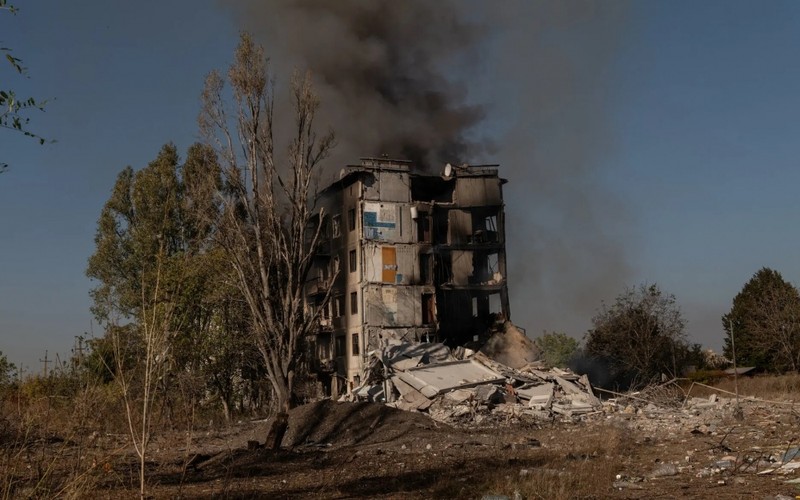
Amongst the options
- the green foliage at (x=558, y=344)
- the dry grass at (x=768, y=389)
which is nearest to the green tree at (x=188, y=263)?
the dry grass at (x=768, y=389)

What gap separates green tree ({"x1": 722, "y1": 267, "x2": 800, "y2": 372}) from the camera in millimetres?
48469

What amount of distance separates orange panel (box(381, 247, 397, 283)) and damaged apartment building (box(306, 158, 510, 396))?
0.05 m

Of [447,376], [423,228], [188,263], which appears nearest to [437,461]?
[447,376]

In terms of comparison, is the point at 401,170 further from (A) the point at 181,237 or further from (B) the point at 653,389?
(B) the point at 653,389

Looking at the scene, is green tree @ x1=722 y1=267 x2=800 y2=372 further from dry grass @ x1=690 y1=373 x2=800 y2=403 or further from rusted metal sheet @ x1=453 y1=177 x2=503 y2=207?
rusted metal sheet @ x1=453 y1=177 x2=503 y2=207

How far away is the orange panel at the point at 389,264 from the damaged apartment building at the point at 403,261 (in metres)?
0.05

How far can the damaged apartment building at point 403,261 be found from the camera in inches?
1489

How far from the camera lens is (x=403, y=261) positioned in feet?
126

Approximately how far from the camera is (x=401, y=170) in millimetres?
39719

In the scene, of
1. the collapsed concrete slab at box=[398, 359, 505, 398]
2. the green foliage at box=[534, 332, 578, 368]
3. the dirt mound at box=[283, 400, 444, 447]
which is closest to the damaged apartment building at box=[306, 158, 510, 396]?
the collapsed concrete slab at box=[398, 359, 505, 398]

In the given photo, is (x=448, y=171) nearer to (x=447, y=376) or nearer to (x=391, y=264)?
(x=391, y=264)

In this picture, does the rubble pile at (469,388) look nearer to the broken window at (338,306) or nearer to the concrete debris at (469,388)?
the concrete debris at (469,388)

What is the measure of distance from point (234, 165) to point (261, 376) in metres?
10.6

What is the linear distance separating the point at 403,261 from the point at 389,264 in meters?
0.86
